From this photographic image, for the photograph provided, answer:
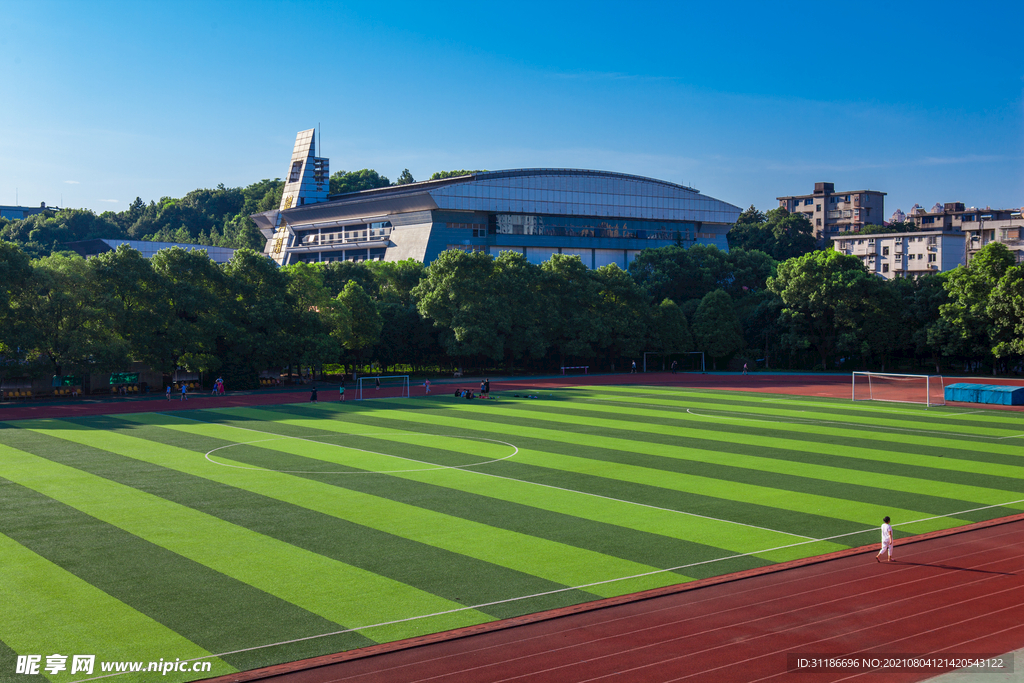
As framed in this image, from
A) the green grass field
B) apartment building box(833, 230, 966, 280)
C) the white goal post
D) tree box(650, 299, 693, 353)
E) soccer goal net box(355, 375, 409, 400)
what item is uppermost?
apartment building box(833, 230, 966, 280)

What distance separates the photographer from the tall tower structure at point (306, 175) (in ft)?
463

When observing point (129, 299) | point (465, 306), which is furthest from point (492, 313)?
point (129, 299)

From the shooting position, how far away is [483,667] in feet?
43.6

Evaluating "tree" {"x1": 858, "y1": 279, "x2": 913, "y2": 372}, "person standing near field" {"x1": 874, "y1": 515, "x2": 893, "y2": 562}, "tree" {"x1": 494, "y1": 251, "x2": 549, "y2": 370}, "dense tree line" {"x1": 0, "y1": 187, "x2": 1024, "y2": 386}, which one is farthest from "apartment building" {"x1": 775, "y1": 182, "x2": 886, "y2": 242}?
"person standing near field" {"x1": 874, "y1": 515, "x2": 893, "y2": 562}

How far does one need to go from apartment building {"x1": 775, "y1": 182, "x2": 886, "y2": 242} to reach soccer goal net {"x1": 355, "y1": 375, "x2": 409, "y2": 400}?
12410cm

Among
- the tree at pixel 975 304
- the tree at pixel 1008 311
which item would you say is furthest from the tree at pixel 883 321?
the tree at pixel 1008 311

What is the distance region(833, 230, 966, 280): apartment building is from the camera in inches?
5113

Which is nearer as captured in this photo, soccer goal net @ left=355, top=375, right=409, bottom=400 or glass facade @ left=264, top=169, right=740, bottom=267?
soccer goal net @ left=355, top=375, right=409, bottom=400

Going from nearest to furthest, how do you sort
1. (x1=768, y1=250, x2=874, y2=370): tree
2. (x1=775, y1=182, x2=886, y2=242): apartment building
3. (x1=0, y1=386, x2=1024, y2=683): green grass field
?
(x1=0, y1=386, x2=1024, y2=683): green grass field, (x1=768, y1=250, x2=874, y2=370): tree, (x1=775, y1=182, x2=886, y2=242): apartment building

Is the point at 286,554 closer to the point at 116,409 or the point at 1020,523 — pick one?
the point at 1020,523

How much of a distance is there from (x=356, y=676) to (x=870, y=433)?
3351 cm

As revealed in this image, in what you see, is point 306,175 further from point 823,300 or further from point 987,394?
point 987,394

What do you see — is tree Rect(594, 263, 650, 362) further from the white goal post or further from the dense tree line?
the white goal post

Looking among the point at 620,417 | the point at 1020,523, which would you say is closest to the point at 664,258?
the point at 620,417
